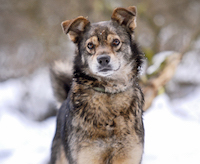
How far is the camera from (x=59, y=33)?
780 cm

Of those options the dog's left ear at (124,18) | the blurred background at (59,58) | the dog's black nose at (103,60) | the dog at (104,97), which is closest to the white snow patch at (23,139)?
the blurred background at (59,58)

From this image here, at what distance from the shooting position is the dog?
8.79 feet

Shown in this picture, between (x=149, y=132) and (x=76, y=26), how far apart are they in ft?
9.41

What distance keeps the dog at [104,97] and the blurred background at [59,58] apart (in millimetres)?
1816

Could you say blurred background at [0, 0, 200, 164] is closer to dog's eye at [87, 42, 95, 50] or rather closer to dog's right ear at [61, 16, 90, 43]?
dog's right ear at [61, 16, 90, 43]

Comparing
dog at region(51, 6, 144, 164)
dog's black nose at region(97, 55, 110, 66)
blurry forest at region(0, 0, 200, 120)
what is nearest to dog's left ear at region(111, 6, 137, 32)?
dog at region(51, 6, 144, 164)

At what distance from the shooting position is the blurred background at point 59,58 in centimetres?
508

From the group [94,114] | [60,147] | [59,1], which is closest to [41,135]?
[60,147]

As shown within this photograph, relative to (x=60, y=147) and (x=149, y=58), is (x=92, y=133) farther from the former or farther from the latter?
(x=149, y=58)

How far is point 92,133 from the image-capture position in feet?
8.82

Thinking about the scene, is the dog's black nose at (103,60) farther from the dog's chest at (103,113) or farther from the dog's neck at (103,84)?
the dog's chest at (103,113)

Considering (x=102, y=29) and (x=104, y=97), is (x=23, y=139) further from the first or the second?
(x=102, y=29)

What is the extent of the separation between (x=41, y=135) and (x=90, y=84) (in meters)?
2.86

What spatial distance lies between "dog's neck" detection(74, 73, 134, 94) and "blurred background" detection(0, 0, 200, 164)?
1931mm
